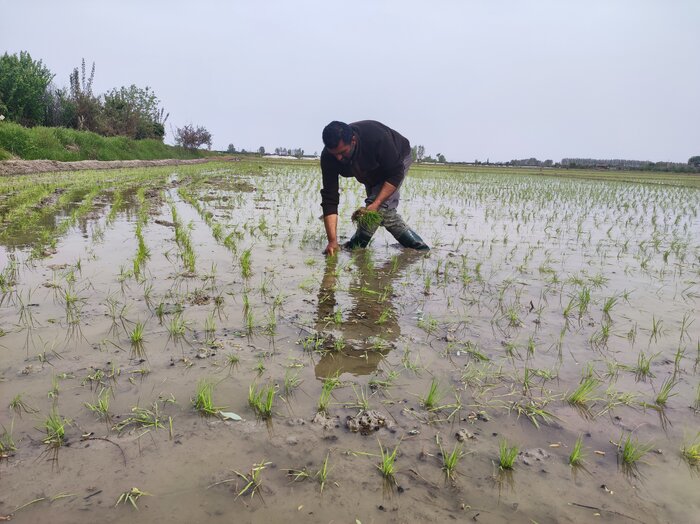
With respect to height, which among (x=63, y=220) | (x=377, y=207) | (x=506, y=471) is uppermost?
(x=377, y=207)

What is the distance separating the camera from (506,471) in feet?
4.53

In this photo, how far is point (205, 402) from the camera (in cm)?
160

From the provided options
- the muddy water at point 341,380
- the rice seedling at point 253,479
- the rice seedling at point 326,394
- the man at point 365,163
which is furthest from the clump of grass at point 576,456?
the man at point 365,163

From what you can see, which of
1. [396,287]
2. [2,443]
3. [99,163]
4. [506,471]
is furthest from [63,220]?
[99,163]

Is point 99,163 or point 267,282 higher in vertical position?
point 99,163

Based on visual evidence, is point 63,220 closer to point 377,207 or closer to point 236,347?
point 377,207

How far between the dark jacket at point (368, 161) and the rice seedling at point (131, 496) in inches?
116

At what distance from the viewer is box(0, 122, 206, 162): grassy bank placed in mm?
12078

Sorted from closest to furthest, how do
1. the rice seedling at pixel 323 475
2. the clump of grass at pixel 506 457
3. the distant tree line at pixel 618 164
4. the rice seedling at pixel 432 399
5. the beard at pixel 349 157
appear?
the rice seedling at pixel 323 475, the clump of grass at pixel 506 457, the rice seedling at pixel 432 399, the beard at pixel 349 157, the distant tree line at pixel 618 164

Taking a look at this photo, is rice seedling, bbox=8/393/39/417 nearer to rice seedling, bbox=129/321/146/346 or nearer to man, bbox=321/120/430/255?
rice seedling, bbox=129/321/146/346

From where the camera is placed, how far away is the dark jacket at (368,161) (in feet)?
12.9

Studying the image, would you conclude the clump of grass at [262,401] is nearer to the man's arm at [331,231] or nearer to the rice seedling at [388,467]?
the rice seedling at [388,467]


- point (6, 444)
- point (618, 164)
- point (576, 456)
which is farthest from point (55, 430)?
point (618, 164)

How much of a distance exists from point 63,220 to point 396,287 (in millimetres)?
4138
